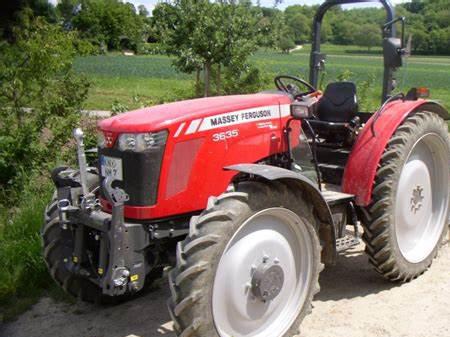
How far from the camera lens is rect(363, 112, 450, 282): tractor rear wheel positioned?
14.2 ft

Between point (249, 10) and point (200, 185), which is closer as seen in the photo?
point (200, 185)

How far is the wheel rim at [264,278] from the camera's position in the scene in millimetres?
3402

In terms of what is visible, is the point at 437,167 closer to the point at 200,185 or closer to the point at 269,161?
the point at 269,161

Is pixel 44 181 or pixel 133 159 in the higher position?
pixel 133 159

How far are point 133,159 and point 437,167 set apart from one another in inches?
115

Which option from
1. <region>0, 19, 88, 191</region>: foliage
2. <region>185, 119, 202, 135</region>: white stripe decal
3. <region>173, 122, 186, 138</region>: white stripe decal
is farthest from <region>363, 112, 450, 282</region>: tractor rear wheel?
<region>0, 19, 88, 191</region>: foliage

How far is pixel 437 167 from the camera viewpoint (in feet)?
16.8

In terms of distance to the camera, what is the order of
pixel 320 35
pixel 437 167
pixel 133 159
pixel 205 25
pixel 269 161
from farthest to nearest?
pixel 205 25 → pixel 320 35 → pixel 437 167 → pixel 269 161 → pixel 133 159

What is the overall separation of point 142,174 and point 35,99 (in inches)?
187

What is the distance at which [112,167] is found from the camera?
3.63 m

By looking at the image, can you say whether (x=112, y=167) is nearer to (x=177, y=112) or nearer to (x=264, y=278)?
(x=177, y=112)

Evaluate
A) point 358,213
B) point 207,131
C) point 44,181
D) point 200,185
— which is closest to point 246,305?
point 200,185

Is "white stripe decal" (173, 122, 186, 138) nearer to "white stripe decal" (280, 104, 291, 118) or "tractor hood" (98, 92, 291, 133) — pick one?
"tractor hood" (98, 92, 291, 133)

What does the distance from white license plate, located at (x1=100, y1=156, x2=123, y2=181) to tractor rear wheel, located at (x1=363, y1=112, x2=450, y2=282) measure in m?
1.92
